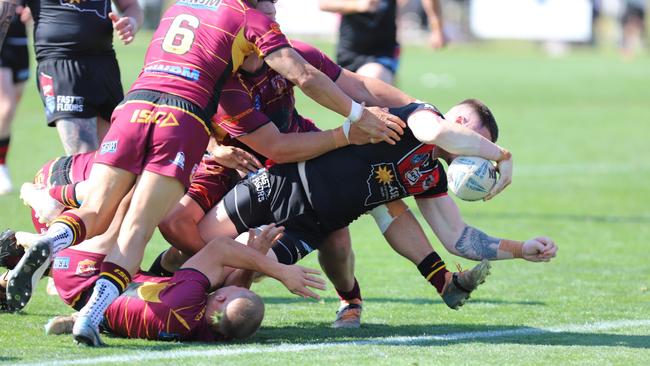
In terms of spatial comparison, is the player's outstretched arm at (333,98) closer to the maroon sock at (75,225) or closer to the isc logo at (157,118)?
the isc logo at (157,118)

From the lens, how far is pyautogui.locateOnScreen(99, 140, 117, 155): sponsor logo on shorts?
5.89 metres

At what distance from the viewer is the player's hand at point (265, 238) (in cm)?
617

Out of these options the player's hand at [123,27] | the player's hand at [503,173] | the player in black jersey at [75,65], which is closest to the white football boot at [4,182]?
the player in black jersey at [75,65]

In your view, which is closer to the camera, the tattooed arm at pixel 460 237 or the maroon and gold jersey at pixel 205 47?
A: the maroon and gold jersey at pixel 205 47

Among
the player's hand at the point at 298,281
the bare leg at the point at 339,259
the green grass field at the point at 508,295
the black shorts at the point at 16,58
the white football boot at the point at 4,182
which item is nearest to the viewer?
the green grass field at the point at 508,295

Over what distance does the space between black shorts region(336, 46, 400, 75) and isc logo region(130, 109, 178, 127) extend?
5920 millimetres

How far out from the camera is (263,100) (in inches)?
269

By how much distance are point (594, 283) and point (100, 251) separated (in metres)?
3.59

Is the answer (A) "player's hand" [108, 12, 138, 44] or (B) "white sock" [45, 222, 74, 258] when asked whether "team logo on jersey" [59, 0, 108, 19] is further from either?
(B) "white sock" [45, 222, 74, 258]

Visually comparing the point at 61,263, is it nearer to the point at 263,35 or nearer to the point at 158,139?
the point at 158,139

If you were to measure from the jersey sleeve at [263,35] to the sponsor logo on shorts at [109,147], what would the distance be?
0.89 m

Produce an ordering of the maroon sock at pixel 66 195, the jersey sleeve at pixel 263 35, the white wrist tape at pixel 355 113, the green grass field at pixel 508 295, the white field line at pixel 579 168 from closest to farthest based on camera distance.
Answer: the green grass field at pixel 508 295, the jersey sleeve at pixel 263 35, the white wrist tape at pixel 355 113, the maroon sock at pixel 66 195, the white field line at pixel 579 168

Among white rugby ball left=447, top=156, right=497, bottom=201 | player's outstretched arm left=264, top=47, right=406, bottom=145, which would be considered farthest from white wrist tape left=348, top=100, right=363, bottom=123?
white rugby ball left=447, top=156, right=497, bottom=201

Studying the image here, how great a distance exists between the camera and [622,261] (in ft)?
29.5
